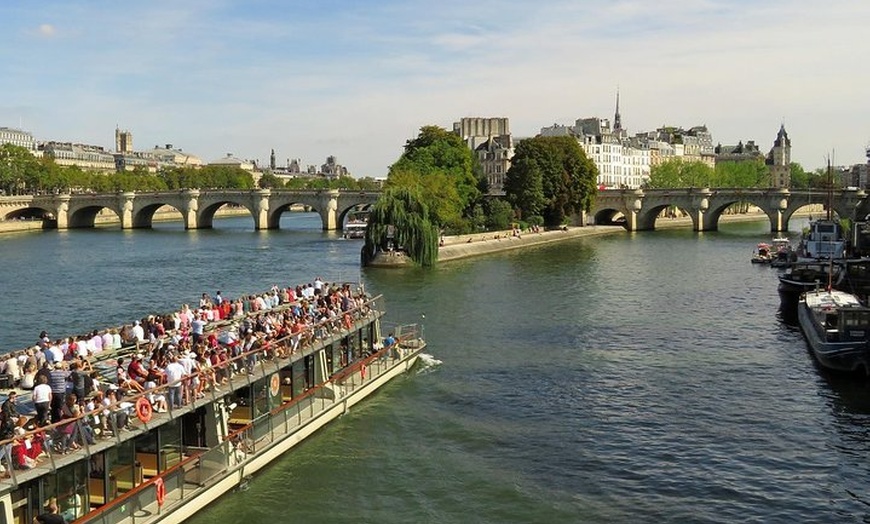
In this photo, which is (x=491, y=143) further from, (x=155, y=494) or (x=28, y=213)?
(x=155, y=494)

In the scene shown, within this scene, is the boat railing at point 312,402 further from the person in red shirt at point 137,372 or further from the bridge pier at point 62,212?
the bridge pier at point 62,212

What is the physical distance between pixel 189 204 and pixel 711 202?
165ft

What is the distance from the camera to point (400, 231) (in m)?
54.0

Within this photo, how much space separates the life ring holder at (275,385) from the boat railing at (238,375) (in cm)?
28

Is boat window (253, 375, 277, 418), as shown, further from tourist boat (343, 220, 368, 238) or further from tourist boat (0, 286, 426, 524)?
tourist boat (343, 220, 368, 238)

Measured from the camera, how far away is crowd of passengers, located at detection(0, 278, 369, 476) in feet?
43.8

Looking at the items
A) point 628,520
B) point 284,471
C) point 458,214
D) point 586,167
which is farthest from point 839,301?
point 586,167

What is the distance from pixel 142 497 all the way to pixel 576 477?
794 cm

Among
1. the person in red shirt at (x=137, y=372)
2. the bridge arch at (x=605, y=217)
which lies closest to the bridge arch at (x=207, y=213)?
the bridge arch at (x=605, y=217)

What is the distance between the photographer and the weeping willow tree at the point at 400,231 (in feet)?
177

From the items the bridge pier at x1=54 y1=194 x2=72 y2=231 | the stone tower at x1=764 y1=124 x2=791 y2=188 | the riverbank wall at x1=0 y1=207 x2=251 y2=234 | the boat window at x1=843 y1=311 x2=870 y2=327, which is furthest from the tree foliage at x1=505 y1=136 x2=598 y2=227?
the stone tower at x1=764 y1=124 x2=791 y2=188

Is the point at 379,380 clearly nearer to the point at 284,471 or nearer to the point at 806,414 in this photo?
the point at 284,471

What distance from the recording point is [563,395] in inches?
950

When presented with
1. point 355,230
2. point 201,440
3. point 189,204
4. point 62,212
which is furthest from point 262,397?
point 62,212
